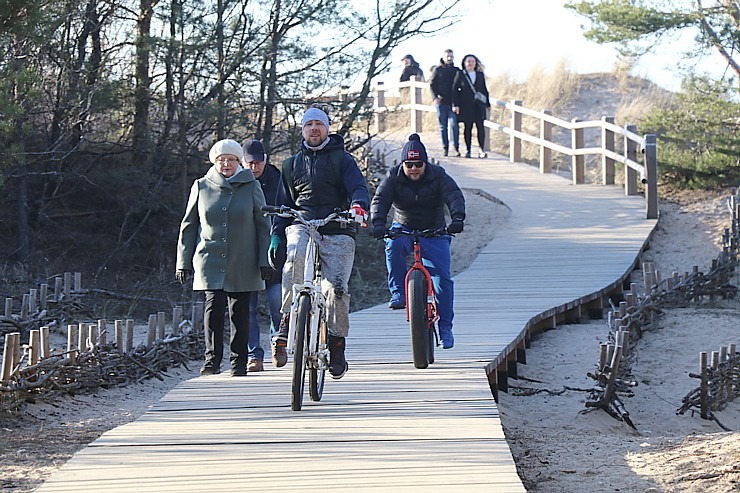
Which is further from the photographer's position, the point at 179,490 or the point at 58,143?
the point at 58,143

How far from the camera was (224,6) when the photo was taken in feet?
46.5

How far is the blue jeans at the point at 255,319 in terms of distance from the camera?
798 cm

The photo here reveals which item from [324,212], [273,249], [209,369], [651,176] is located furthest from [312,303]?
[651,176]

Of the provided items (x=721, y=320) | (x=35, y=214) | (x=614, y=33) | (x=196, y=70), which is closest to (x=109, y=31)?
(x=196, y=70)

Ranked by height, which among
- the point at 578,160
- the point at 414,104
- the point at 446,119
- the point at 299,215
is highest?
the point at 414,104

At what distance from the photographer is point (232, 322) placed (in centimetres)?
750

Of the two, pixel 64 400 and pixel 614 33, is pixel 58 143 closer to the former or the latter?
pixel 64 400

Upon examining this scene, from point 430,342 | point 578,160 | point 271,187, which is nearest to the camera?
point 430,342

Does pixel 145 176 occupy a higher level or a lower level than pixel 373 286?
higher

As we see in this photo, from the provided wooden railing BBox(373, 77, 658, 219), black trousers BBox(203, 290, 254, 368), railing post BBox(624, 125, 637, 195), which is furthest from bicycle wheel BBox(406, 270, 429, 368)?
railing post BBox(624, 125, 637, 195)

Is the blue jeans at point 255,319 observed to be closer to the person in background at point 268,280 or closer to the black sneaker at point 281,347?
the person in background at point 268,280

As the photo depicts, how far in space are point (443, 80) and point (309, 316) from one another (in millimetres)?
14490

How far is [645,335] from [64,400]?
20.1ft

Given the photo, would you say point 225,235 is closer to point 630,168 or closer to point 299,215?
point 299,215
